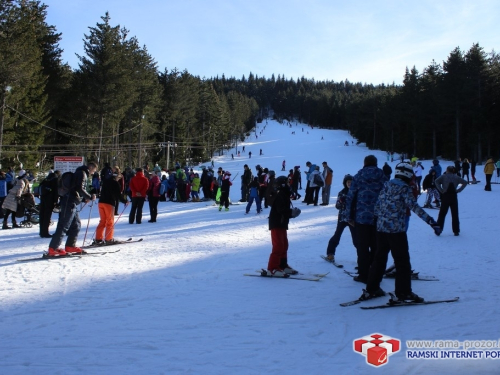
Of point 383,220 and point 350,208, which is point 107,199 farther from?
point 383,220

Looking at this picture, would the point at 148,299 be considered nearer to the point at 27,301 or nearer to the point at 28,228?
the point at 27,301

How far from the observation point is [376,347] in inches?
157

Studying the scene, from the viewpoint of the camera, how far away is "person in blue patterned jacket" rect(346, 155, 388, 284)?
605 cm

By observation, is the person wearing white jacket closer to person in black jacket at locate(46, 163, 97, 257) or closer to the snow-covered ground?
the snow-covered ground

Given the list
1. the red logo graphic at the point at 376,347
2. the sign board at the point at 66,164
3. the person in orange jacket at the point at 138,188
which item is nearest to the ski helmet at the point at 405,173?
the red logo graphic at the point at 376,347

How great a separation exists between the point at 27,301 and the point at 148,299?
157cm

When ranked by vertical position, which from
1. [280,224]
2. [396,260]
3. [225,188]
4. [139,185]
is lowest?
[396,260]

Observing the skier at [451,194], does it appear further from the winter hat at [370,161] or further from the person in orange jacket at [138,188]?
the person in orange jacket at [138,188]

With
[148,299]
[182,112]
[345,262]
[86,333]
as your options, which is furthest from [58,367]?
[182,112]

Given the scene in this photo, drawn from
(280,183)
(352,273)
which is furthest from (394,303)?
(280,183)

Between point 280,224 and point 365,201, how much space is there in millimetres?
1470

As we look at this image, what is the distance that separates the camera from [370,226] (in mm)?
6102

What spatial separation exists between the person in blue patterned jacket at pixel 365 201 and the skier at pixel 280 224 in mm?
1096

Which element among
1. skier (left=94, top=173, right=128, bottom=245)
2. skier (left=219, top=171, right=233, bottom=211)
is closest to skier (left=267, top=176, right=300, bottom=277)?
skier (left=94, top=173, right=128, bottom=245)
